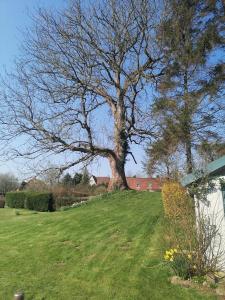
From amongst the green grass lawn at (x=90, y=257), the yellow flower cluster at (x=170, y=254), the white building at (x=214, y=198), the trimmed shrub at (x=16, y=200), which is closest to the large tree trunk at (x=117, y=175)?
the green grass lawn at (x=90, y=257)

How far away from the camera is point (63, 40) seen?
997 inches

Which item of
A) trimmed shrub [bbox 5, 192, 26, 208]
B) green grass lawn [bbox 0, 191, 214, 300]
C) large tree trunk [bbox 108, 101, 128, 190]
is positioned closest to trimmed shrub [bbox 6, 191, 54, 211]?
trimmed shrub [bbox 5, 192, 26, 208]

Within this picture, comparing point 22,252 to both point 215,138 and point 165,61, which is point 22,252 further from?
point 165,61

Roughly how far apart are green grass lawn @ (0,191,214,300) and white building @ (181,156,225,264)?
5.30ft

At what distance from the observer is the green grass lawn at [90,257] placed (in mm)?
10078

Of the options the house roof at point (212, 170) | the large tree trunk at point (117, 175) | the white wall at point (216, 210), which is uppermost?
the large tree trunk at point (117, 175)

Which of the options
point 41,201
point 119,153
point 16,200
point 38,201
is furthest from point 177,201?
point 16,200

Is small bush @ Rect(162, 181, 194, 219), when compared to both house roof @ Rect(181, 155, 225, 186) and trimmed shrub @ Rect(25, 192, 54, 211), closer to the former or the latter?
house roof @ Rect(181, 155, 225, 186)

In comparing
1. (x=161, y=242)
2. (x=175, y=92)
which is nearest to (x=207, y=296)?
(x=161, y=242)

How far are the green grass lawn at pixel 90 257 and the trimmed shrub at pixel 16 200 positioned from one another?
14429 millimetres

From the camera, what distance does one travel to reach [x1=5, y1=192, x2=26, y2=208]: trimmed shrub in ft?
111

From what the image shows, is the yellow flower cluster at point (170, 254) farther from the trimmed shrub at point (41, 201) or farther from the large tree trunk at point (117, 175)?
the trimmed shrub at point (41, 201)

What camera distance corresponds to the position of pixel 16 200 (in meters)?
34.6

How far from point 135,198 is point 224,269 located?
11201 millimetres
